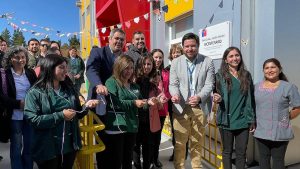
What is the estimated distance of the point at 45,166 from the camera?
9.00 feet

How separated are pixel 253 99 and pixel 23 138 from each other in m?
2.89

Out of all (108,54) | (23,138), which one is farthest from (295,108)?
(23,138)

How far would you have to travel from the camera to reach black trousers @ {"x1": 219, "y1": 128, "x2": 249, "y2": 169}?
371 cm

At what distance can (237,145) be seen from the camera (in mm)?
3760

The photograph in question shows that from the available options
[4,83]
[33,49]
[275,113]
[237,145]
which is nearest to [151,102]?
[237,145]

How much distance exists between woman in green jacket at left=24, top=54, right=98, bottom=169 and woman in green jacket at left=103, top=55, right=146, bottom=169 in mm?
398

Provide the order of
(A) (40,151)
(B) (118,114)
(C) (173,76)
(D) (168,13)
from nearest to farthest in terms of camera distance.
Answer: (A) (40,151), (B) (118,114), (C) (173,76), (D) (168,13)

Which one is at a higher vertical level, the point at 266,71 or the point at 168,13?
the point at 168,13

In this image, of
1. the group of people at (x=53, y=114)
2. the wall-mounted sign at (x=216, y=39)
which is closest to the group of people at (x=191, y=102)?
the group of people at (x=53, y=114)

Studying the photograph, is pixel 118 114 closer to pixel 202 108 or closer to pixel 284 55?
pixel 202 108

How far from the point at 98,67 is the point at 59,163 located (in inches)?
47.9

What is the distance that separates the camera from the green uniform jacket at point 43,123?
263 centimetres

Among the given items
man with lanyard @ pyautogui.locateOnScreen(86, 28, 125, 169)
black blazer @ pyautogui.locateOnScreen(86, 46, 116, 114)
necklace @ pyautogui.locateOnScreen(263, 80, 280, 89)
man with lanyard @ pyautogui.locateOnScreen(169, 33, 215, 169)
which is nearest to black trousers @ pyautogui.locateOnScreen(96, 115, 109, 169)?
man with lanyard @ pyautogui.locateOnScreen(86, 28, 125, 169)

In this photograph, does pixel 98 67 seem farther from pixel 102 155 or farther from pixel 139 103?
pixel 102 155
